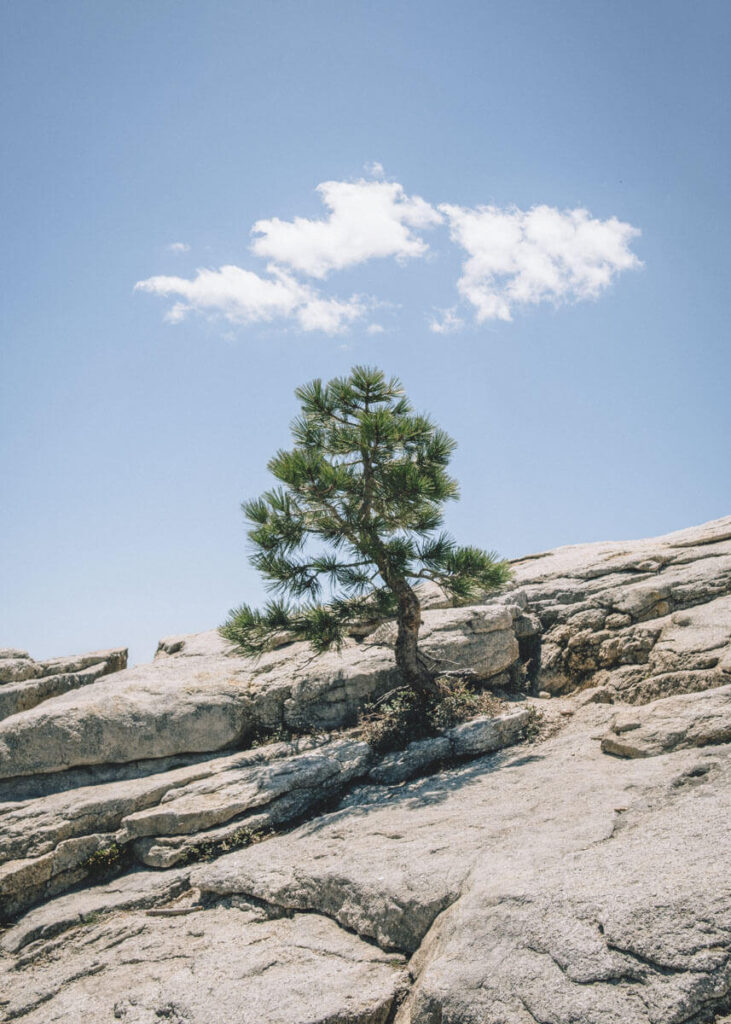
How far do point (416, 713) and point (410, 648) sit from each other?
100cm

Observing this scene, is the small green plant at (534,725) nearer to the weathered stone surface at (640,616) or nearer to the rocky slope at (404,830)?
the rocky slope at (404,830)

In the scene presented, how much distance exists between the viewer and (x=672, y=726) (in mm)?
6871

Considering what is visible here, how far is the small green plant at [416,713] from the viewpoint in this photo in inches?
359

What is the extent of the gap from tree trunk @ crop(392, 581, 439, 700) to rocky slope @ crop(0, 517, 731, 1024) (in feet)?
2.58

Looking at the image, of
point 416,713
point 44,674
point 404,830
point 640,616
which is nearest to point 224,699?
point 416,713

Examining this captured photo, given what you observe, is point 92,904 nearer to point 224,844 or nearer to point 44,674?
point 224,844

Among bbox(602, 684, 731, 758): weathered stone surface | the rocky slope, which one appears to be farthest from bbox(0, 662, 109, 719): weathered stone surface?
bbox(602, 684, 731, 758): weathered stone surface

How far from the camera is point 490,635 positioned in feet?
35.3

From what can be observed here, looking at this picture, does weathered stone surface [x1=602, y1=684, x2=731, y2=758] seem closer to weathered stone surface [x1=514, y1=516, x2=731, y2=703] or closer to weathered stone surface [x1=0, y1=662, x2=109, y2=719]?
weathered stone surface [x1=514, y1=516, x2=731, y2=703]

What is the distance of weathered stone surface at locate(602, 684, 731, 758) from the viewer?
6.52 m

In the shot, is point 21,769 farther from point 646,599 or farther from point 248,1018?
point 646,599

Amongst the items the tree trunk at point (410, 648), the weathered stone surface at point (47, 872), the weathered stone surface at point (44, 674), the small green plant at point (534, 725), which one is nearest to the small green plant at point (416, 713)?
the tree trunk at point (410, 648)

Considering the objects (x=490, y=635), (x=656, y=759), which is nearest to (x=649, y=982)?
(x=656, y=759)

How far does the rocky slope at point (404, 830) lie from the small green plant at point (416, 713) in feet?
1.16
